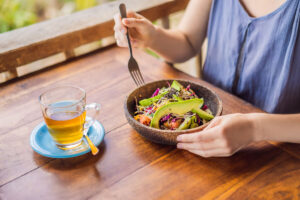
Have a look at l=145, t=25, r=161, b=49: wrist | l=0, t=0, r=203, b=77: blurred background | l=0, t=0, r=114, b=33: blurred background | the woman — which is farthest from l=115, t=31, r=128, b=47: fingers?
l=0, t=0, r=114, b=33: blurred background

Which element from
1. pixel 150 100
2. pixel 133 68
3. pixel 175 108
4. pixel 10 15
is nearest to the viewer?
pixel 175 108

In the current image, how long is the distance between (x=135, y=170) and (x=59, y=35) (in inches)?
33.8

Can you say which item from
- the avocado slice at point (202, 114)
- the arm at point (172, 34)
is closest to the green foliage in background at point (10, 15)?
the arm at point (172, 34)

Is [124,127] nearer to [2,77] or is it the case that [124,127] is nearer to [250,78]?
[250,78]

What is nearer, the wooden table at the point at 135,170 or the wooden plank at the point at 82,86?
the wooden table at the point at 135,170

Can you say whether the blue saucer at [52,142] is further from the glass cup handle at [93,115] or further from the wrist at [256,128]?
the wrist at [256,128]

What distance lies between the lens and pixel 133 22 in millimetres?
1328

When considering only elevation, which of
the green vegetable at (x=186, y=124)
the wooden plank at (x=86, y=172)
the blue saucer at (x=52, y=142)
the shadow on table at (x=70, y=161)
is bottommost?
the wooden plank at (x=86, y=172)

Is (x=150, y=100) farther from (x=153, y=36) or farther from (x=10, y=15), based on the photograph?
(x=10, y=15)

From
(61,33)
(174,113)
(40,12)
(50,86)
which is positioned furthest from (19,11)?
(174,113)

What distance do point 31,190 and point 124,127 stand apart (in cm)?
36

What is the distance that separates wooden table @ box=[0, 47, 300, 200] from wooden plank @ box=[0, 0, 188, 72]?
0.35 m

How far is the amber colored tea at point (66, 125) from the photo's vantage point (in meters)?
0.96

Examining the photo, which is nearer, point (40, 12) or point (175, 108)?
point (175, 108)
